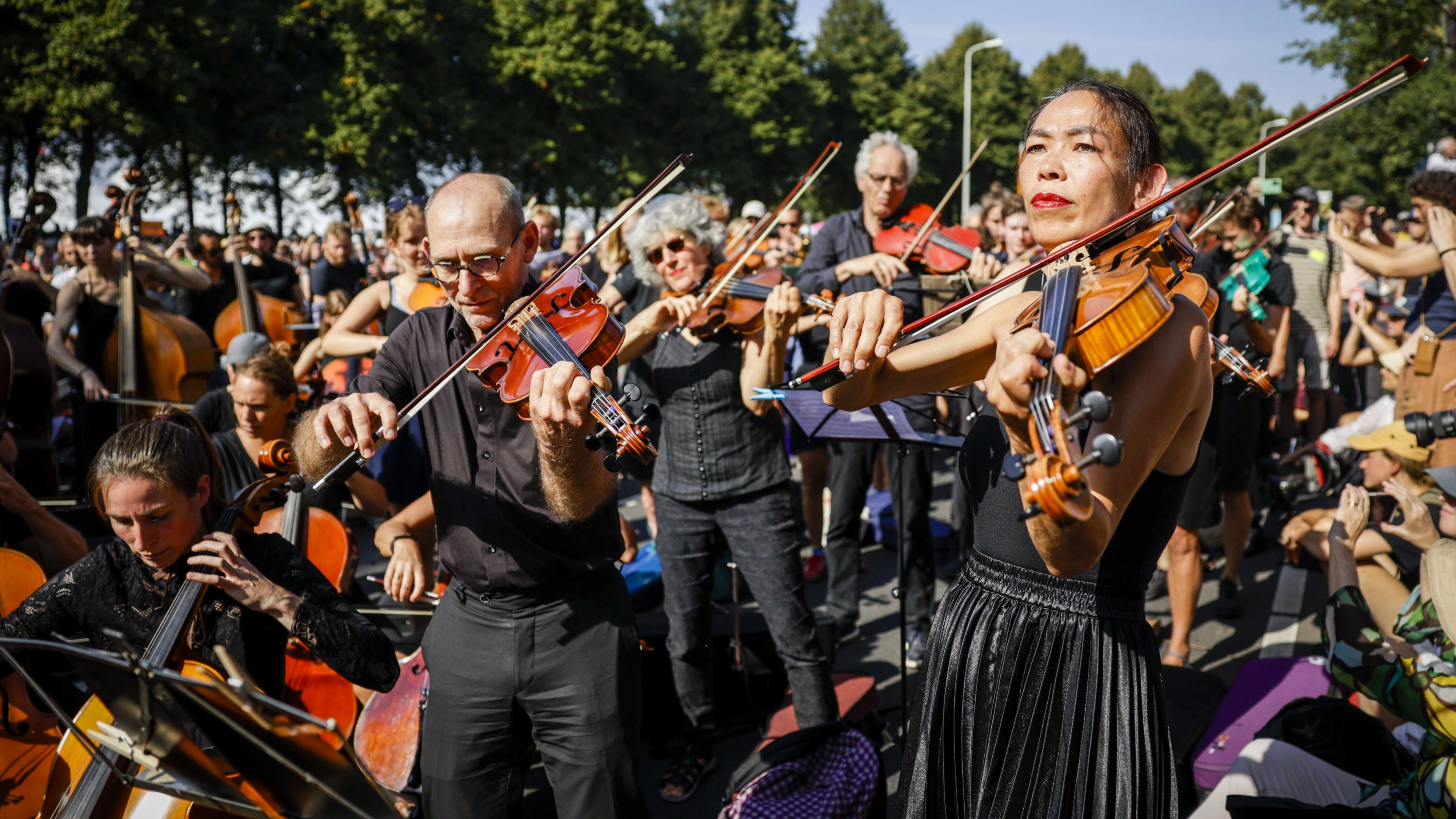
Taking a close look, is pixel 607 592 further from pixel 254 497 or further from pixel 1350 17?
pixel 1350 17

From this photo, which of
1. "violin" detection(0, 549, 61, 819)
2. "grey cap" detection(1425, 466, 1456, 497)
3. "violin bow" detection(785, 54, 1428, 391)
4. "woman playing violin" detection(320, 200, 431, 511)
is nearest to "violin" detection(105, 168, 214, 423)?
"woman playing violin" detection(320, 200, 431, 511)

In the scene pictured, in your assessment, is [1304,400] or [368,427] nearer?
[368,427]

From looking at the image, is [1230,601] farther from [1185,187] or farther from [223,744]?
[223,744]

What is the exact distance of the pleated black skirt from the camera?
1.63 meters

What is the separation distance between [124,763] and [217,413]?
8.13 ft

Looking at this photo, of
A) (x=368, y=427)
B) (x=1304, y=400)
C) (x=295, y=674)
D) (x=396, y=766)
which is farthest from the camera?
(x=1304, y=400)

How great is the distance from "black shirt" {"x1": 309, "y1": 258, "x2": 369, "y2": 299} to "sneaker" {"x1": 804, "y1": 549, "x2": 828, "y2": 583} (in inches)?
182

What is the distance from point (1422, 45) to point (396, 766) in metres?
26.3

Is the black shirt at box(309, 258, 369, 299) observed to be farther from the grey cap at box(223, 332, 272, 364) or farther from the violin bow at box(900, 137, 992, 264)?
the violin bow at box(900, 137, 992, 264)

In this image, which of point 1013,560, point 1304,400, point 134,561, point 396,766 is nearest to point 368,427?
point 134,561

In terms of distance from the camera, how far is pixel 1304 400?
27.0ft

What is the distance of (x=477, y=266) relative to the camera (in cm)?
213

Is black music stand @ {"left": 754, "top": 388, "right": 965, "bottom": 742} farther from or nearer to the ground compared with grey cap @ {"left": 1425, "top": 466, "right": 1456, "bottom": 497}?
farther from the ground

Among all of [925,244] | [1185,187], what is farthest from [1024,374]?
[925,244]
